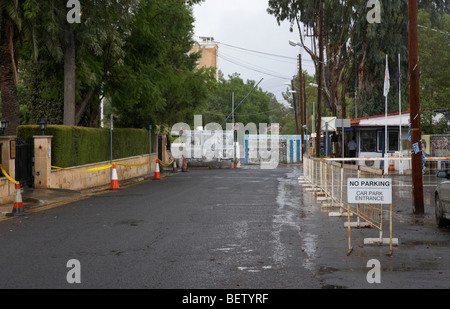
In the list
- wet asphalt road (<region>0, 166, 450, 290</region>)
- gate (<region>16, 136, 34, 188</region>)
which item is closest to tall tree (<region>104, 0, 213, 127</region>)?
gate (<region>16, 136, 34, 188</region>)

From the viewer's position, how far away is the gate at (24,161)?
63.1 ft

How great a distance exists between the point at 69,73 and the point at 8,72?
2.45 m

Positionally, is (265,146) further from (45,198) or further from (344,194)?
(344,194)

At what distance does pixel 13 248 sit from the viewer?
9.86m

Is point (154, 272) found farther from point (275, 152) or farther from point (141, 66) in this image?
point (275, 152)

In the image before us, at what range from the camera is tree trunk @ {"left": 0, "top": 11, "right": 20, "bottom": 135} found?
21438mm

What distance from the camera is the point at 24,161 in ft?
64.6

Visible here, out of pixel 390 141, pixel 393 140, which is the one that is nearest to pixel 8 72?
pixel 390 141

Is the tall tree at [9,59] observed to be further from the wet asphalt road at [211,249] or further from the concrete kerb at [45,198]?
the wet asphalt road at [211,249]

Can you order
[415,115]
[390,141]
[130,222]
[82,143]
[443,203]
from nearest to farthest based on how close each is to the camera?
[443,203] → [130,222] → [415,115] → [82,143] → [390,141]

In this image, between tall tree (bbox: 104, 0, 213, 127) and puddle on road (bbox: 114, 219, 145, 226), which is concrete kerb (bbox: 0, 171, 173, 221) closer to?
puddle on road (bbox: 114, 219, 145, 226)

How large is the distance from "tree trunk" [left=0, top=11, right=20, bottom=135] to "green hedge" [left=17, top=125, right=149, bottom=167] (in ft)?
6.34

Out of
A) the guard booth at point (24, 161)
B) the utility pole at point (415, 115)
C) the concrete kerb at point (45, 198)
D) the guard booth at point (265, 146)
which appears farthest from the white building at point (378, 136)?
the guard booth at point (24, 161)
